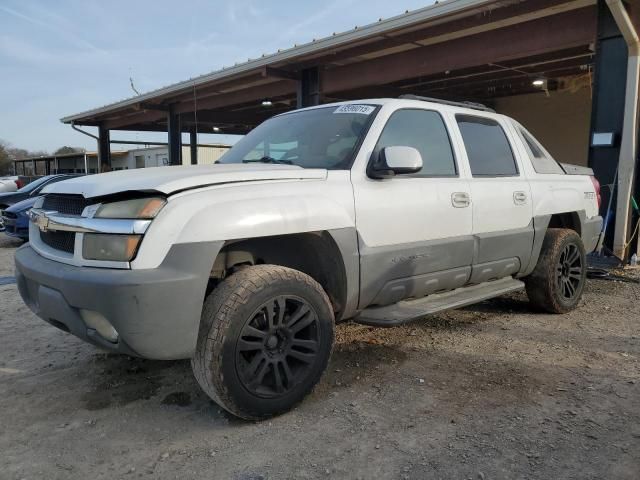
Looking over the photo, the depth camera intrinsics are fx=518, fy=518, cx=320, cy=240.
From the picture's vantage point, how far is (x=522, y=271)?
4.64m

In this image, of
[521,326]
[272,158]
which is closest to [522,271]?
[521,326]

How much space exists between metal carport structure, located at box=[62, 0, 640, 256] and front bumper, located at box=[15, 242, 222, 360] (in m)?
6.98

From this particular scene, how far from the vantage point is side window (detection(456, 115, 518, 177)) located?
4.17 m

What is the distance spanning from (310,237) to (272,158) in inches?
34.4

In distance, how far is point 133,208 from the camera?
255 centimetres

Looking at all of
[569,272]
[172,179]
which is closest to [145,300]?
[172,179]

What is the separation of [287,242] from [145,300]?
3.45 feet

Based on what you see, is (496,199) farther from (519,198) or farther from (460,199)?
(460,199)

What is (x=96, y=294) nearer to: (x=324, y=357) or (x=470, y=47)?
(x=324, y=357)

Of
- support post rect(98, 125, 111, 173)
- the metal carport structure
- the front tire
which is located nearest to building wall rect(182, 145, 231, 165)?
support post rect(98, 125, 111, 173)

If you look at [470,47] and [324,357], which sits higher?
[470,47]

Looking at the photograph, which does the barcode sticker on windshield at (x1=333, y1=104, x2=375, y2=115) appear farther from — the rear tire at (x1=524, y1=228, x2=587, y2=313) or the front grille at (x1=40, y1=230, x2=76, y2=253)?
the rear tire at (x1=524, y1=228, x2=587, y2=313)

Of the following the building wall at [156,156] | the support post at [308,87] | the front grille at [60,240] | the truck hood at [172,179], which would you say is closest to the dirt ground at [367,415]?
the front grille at [60,240]

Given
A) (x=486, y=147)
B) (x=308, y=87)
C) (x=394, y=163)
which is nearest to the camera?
(x=394, y=163)
